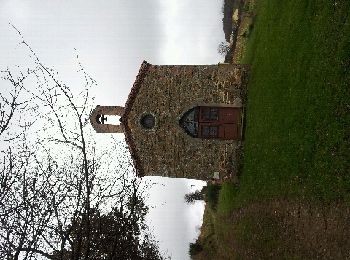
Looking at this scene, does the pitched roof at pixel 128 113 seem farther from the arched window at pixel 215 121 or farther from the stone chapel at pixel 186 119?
the arched window at pixel 215 121

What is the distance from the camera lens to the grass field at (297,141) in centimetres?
1241

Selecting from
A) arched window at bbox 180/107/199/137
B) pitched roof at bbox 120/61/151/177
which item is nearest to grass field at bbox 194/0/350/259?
arched window at bbox 180/107/199/137

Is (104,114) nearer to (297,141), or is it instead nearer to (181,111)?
(181,111)

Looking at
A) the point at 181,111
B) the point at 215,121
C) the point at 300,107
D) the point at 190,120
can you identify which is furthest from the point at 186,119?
the point at 300,107

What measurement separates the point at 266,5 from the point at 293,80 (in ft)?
33.2

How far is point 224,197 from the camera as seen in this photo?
27.2 m

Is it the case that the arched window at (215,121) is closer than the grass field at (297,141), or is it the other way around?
the grass field at (297,141)

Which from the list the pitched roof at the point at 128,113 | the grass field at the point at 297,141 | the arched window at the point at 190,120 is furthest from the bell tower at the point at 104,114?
the grass field at the point at 297,141

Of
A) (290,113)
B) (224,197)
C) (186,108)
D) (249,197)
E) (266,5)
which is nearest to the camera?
(290,113)

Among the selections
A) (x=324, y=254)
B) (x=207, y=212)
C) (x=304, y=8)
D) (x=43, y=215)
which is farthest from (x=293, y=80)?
(x=207, y=212)

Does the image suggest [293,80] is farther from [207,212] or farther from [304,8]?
[207,212]

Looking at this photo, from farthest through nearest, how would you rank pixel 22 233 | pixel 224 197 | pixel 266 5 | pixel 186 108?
1. pixel 224 197
2. pixel 266 5
3. pixel 186 108
4. pixel 22 233

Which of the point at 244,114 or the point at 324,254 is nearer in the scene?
the point at 324,254

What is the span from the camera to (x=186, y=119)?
2205 centimetres
